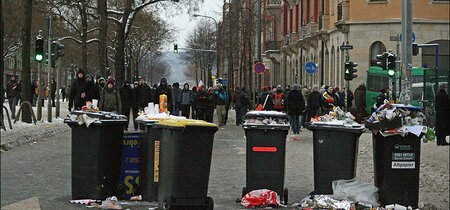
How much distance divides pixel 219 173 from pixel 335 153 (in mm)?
4290

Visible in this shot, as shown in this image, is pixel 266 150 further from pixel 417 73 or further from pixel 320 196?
pixel 417 73

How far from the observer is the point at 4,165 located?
50.9 ft

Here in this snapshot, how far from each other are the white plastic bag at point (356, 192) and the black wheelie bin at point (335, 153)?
0.33m

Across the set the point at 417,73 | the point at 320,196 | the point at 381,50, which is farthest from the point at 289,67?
the point at 320,196

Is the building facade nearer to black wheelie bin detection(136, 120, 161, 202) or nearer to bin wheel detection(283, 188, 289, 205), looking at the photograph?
bin wheel detection(283, 188, 289, 205)

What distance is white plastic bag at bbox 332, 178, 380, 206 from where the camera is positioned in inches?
428

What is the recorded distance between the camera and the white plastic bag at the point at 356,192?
1087 centimetres

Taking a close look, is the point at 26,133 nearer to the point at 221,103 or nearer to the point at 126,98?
the point at 126,98

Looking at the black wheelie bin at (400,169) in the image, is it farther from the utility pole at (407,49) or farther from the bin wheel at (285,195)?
the utility pole at (407,49)

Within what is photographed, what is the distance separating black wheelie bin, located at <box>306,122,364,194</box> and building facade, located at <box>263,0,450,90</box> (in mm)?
22058

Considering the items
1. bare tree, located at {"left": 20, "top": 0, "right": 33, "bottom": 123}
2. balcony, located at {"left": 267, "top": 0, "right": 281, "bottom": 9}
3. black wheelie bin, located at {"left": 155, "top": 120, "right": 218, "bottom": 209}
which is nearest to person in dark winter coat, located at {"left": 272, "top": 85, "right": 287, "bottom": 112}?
bare tree, located at {"left": 20, "top": 0, "right": 33, "bottom": 123}

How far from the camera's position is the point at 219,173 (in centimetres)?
1527

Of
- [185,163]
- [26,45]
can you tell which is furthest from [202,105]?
[185,163]

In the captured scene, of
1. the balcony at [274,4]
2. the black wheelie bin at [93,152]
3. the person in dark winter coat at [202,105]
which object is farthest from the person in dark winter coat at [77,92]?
the balcony at [274,4]
